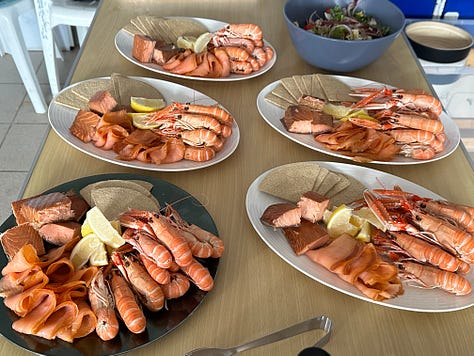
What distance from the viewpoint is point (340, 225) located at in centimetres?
106

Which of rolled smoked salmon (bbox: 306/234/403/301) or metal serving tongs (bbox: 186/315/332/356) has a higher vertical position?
rolled smoked salmon (bbox: 306/234/403/301)

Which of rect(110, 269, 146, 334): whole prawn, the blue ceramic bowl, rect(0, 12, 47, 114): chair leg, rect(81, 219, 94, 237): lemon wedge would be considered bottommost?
rect(0, 12, 47, 114): chair leg

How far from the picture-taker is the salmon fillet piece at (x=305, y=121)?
1312 mm

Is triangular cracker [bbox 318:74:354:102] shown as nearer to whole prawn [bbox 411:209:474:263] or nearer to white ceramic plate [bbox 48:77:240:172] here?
white ceramic plate [bbox 48:77:240:172]

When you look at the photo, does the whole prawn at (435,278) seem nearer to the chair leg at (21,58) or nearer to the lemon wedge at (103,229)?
the lemon wedge at (103,229)

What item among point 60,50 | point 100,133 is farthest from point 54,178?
point 60,50

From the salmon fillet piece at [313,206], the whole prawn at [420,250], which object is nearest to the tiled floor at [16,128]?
the salmon fillet piece at [313,206]

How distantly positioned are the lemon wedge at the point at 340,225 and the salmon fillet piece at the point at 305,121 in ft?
1.07

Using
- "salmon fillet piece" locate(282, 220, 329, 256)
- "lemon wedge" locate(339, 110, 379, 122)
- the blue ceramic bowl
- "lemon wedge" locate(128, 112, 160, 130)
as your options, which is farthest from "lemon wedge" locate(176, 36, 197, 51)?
"salmon fillet piece" locate(282, 220, 329, 256)

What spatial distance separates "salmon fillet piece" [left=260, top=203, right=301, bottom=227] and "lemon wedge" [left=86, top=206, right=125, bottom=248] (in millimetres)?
313

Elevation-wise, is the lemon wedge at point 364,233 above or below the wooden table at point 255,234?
above

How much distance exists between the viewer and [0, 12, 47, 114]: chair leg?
2.54 metres

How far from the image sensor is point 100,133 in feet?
3.97

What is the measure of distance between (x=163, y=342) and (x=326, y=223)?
1.41 feet
